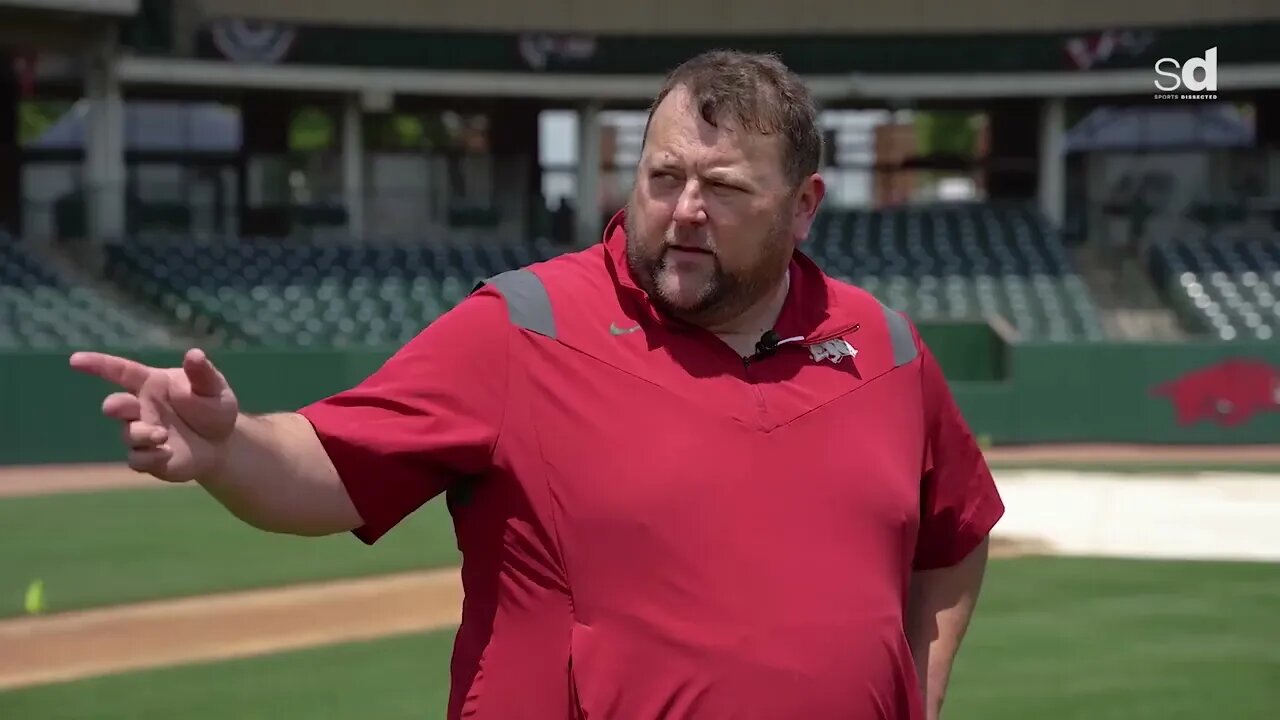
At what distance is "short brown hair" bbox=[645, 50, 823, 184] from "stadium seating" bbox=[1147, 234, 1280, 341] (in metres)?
23.5

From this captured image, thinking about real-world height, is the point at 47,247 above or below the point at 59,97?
below

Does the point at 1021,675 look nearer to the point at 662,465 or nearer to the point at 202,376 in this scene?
the point at 662,465

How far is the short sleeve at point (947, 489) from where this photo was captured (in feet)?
10.4

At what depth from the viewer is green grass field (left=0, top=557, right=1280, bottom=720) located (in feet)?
25.0

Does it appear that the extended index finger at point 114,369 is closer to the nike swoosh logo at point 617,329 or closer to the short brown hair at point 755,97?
the nike swoosh logo at point 617,329

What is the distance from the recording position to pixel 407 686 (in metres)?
8.12

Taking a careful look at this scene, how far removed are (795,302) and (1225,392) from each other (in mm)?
20597

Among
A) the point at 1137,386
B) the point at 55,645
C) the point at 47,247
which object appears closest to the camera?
the point at 55,645

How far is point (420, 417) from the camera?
2742 millimetres

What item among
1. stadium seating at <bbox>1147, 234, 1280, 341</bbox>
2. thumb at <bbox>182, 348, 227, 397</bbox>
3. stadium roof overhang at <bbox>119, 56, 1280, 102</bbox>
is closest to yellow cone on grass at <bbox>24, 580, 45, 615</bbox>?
thumb at <bbox>182, 348, 227, 397</bbox>

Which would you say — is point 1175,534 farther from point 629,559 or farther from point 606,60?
point 606,60

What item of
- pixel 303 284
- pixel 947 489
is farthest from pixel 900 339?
pixel 303 284

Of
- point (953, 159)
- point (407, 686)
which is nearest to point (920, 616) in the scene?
point (407, 686)

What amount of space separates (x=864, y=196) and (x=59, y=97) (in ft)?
60.8
